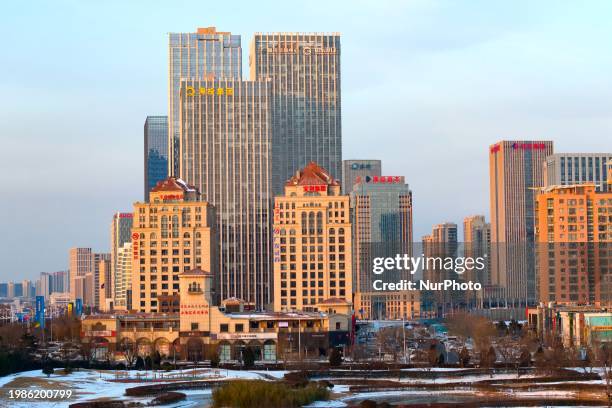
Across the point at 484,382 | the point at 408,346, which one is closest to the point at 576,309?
the point at 408,346

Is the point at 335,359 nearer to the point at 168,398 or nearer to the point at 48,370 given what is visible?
the point at 48,370

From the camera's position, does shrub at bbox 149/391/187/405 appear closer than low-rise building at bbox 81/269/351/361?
Yes

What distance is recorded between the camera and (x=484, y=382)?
335ft

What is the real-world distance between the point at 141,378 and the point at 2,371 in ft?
43.1

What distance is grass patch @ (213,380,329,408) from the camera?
7938 cm

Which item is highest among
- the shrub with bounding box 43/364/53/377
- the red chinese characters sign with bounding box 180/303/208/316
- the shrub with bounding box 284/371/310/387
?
the red chinese characters sign with bounding box 180/303/208/316

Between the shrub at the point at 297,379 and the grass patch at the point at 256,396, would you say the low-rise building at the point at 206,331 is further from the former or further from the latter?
the grass patch at the point at 256,396

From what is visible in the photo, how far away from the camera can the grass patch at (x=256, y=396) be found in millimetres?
79375

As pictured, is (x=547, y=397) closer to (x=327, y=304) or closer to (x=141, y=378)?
(x=141, y=378)

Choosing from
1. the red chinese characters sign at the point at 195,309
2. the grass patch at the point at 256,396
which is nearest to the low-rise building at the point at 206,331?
the red chinese characters sign at the point at 195,309

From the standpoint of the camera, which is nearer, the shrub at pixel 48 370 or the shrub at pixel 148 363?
the shrub at pixel 48 370

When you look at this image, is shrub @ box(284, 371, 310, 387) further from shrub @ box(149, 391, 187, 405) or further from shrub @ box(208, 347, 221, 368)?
shrub @ box(208, 347, 221, 368)

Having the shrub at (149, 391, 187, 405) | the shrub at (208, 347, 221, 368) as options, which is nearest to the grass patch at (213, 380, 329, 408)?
the shrub at (149, 391, 187, 405)

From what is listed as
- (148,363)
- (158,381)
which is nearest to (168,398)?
(158,381)
